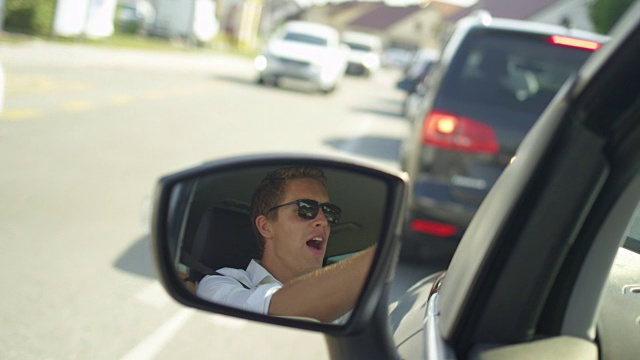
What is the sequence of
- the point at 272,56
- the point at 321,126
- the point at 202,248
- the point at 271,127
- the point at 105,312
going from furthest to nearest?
the point at 272,56 < the point at 321,126 < the point at 271,127 < the point at 105,312 < the point at 202,248

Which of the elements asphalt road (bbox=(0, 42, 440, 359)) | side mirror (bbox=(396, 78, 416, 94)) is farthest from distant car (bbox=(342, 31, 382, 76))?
side mirror (bbox=(396, 78, 416, 94))

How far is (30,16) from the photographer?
33812mm

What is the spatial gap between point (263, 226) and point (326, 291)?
17cm

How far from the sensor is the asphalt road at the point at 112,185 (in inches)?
200

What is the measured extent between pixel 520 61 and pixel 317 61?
23135mm

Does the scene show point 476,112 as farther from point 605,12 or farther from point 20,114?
point 20,114

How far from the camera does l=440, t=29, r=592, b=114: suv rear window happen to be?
19.5 ft

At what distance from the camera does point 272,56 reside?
94.9 ft

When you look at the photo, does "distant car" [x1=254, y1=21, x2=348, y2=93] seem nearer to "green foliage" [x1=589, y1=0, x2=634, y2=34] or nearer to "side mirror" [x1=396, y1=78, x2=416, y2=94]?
"green foliage" [x1=589, y1=0, x2=634, y2=34]

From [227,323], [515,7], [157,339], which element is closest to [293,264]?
[157,339]

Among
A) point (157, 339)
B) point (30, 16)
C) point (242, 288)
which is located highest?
point (242, 288)

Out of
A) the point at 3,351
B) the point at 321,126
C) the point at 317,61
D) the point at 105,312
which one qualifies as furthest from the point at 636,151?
the point at 317,61

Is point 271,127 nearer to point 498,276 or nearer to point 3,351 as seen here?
point 3,351

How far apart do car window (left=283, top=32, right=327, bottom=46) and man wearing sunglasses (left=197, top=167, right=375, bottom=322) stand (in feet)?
95.2
